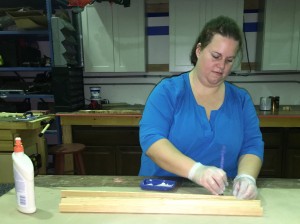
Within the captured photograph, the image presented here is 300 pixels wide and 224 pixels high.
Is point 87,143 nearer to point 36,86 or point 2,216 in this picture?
point 36,86

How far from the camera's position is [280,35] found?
2992mm

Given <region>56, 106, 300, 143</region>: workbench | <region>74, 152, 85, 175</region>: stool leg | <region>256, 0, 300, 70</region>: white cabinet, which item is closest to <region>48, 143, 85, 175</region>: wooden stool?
<region>74, 152, 85, 175</region>: stool leg

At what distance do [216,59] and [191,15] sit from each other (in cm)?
210

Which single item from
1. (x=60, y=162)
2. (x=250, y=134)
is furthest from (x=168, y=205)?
(x=60, y=162)

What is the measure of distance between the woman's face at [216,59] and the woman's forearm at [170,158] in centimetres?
33

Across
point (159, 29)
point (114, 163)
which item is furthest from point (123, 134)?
point (159, 29)

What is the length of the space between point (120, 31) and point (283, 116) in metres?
1.92

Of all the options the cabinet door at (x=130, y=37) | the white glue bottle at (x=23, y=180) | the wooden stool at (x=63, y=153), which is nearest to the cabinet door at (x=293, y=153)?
the cabinet door at (x=130, y=37)

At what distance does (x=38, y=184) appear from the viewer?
3.70 feet

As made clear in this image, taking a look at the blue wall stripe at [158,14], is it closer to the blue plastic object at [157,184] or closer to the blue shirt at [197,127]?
the blue shirt at [197,127]

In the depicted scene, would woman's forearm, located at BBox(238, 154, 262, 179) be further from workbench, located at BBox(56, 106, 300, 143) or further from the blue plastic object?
workbench, located at BBox(56, 106, 300, 143)

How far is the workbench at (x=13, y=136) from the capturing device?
7.56 ft

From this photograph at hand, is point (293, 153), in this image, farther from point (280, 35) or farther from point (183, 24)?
point (183, 24)

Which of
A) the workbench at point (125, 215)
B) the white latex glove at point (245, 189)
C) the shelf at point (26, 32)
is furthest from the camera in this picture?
the shelf at point (26, 32)
